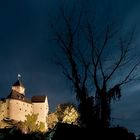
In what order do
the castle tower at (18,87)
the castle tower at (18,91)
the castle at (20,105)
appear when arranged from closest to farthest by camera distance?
the castle at (20,105)
the castle tower at (18,91)
the castle tower at (18,87)

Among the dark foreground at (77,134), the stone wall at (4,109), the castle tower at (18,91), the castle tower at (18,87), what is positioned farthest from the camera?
the castle tower at (18,87)

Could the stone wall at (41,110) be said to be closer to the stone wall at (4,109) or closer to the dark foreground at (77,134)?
the stone wall at (4,109)

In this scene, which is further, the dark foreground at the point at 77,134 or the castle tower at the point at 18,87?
the castle tower at the point at 18,87

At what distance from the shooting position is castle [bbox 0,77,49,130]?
13738 centimetres

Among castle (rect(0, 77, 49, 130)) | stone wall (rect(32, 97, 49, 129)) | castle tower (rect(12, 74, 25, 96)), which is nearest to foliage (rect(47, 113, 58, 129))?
castle (rect(0, 77, 49, 130))

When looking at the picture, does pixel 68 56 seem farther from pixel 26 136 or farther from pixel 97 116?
pixel 26 136

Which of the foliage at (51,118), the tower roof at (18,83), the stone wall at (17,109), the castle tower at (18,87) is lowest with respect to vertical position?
the foliage at (51,118)

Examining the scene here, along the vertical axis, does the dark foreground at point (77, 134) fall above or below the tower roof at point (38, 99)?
below

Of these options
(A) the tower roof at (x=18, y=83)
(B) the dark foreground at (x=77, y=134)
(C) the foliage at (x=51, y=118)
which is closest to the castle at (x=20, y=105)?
(A) the tower roof at (x=18, y=83)

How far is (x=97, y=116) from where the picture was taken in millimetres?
25047

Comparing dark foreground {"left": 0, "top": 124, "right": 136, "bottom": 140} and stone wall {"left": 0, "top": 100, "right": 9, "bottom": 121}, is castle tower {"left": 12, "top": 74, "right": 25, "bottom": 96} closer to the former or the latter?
Result: stone wall {"left": 0, "top": 100, "right": 9, "bottom": 121}

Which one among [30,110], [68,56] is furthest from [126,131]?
[30,110]

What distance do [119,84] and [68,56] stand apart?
4273mm

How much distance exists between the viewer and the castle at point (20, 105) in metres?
137
